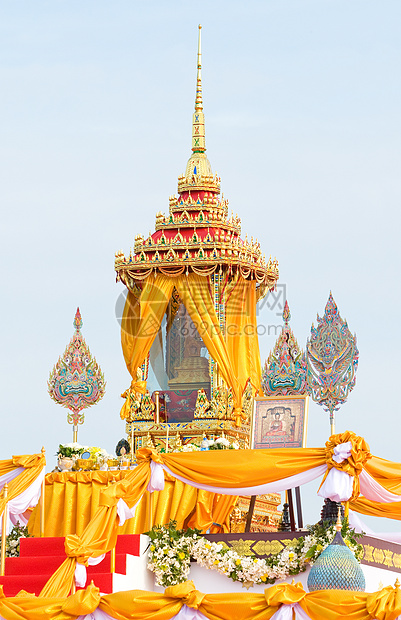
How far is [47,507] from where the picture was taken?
19109 mm

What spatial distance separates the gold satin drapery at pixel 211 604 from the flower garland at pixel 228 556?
268cm

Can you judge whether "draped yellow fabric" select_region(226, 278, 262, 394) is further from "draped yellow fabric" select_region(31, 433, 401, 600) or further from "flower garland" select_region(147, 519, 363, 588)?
"flower garland" select_region(147, 519, 363, 588)

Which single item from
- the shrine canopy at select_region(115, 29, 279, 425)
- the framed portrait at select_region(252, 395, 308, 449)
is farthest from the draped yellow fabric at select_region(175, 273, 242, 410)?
the framed portrait at select_region(252, 395, 308, 449)

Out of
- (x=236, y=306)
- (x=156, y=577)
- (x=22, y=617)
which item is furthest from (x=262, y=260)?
(x=22, y=617)

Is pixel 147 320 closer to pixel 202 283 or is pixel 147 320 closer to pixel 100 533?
pixel 202 283

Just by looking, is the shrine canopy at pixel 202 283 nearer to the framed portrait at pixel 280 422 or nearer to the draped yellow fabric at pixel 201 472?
the framed portrait at pixel 280 422

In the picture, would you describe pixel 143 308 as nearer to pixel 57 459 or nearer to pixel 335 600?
pixel 57 459

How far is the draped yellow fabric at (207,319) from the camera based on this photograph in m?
22.9

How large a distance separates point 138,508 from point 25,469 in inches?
73.3

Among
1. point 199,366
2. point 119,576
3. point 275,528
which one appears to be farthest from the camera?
point 199,366

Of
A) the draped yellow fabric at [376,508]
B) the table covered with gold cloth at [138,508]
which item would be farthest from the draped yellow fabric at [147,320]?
the draped yellow fabric at [376,508]

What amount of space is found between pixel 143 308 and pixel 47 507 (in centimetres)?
563

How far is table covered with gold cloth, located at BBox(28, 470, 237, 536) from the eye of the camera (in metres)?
18.7

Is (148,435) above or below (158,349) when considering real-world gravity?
below
